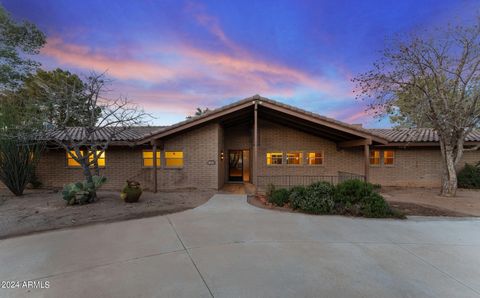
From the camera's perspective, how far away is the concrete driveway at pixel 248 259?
3.14 meters

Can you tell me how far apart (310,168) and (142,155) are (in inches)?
398

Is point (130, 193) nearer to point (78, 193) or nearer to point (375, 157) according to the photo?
point (78, 193)

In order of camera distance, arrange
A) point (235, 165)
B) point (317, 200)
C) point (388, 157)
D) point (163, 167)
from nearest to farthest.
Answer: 1. point (317, 200)
2. point (163, 167)
3. point (388, 157)
4. point (235, 165)

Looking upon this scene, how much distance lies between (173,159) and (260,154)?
17.7ft

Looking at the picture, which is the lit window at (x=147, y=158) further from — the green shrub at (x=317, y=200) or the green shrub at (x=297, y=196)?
the green shrub at (x=317, y=200)

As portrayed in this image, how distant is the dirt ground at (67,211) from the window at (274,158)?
6153 mm

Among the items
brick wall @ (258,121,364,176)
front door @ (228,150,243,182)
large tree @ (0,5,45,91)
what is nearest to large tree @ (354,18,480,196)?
brick wall @ (258,121,364,176)

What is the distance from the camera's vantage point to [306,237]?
5215 millimetres

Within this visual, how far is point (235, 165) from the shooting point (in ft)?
52.1

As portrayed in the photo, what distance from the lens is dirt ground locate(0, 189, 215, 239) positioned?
5996mm

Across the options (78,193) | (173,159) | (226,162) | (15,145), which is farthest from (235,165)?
(15,145)

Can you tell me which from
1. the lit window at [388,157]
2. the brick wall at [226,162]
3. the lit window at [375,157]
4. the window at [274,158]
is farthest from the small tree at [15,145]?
the lit window at [388,157]

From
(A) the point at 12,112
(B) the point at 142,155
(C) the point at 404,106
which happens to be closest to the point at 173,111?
(B) the point at 142,155

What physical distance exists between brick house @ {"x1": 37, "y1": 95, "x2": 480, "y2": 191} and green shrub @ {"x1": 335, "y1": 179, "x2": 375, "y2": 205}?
353cm
